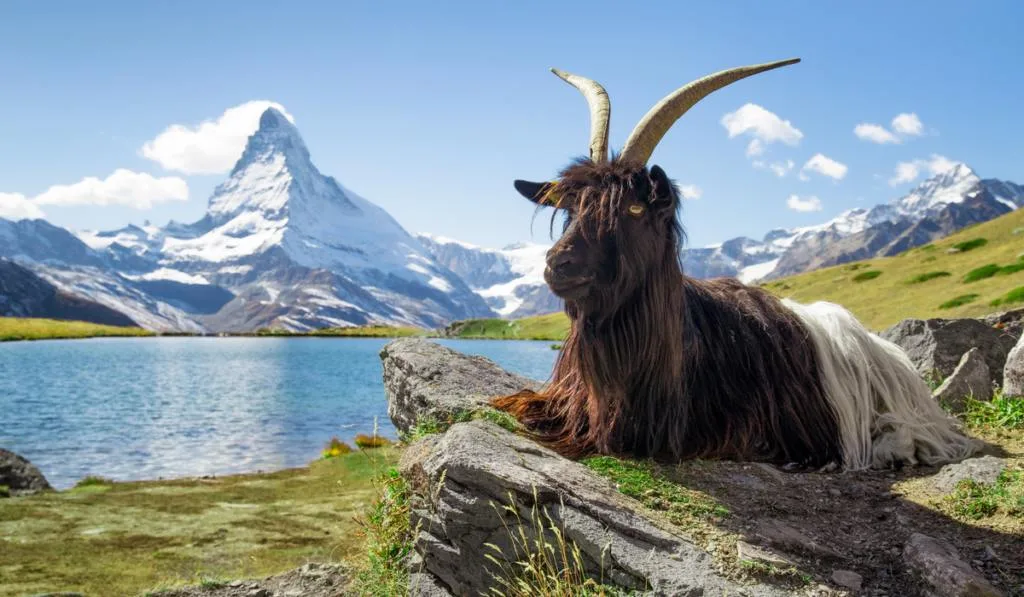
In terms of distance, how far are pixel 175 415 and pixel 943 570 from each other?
142 feet

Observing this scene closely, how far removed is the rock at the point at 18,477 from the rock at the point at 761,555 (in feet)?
61.3

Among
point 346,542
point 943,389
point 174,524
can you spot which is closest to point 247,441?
point 174,524

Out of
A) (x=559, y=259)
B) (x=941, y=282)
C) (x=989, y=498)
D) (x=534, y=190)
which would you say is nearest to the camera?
(x=989, y=498)

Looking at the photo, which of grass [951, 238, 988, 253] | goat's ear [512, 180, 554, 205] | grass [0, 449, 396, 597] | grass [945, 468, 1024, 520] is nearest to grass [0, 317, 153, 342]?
grass [0, 449, 396, 597]

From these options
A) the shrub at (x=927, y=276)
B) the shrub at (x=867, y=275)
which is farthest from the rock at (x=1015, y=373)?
the shrub at (x=867, y=275)

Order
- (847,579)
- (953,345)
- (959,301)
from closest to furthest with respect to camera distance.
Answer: (847,579), (953,345), (959,301)

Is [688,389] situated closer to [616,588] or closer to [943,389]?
[616,588]

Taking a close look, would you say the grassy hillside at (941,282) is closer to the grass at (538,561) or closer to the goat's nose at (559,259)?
the goat's nose at (559,259)

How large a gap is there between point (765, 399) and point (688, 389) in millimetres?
827

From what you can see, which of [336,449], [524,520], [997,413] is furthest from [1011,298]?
[524,520]

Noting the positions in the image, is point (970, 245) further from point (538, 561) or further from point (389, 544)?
point (538, 561)

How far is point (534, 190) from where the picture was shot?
20.8 feet

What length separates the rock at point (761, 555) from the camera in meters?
4.12

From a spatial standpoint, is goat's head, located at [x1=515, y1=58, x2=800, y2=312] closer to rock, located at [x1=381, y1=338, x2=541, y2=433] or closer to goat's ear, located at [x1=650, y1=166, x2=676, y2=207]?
goat's ear, located at [x1=650, y1=166, x2=676, y2=207]
